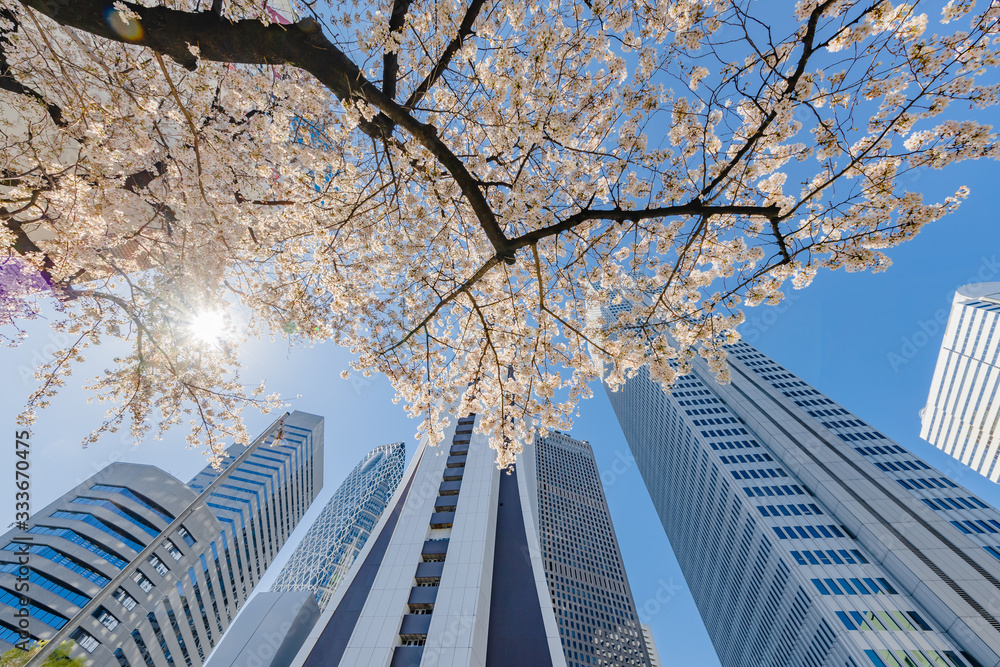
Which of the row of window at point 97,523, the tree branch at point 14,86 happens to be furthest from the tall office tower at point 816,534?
the row of window at point 97,523

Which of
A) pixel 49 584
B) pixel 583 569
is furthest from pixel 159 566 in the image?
pixel 583 569

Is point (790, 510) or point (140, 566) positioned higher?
point (790, 510)

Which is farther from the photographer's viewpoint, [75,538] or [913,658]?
[75,538]

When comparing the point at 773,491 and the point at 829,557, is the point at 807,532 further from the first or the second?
the point at 773,491

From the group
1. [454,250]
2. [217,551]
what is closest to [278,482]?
[217,551]

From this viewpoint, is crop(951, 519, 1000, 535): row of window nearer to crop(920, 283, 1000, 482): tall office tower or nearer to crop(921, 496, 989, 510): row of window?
crop(921, 496, 989, 510): row of window

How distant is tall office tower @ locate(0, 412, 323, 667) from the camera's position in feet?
101

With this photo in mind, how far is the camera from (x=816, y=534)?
3909 cm

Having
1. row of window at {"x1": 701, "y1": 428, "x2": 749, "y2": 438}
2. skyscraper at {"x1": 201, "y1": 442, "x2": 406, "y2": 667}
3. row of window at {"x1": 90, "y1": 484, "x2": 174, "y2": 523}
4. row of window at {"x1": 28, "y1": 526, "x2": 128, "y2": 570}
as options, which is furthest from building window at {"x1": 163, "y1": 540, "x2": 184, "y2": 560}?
row of window at {"x1": 701, "y1": 428, "x2": 749, "y2": 438}

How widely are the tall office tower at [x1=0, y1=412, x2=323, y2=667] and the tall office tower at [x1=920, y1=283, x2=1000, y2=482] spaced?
4241 inches

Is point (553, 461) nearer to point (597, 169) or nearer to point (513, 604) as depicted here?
point (513, 604)

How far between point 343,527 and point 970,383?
13206 centimetres

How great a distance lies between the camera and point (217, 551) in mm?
46844

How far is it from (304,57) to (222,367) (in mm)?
6515
